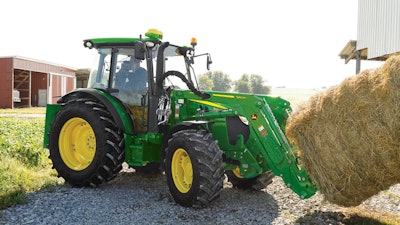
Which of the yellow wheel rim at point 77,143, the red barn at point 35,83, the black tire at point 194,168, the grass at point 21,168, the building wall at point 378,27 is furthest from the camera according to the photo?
the red barn at point 35,83

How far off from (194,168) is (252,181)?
161 centimetres

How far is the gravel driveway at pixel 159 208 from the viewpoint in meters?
5.46

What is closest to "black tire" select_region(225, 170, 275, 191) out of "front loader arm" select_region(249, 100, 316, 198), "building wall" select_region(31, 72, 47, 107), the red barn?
"front loader arm" select_region(249, 100, 316, 198)

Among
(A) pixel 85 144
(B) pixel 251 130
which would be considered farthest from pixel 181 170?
(A) pixel 85 144

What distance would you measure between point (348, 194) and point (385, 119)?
0.97 m

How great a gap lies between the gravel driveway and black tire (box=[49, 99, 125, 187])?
0.89ft

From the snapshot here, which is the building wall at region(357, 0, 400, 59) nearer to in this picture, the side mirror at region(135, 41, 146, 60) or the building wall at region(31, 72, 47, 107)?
the side mirror at region(135, 41, 146, 60)

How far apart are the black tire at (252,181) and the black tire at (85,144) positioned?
1.84 m

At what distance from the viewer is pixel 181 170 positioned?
245 inches

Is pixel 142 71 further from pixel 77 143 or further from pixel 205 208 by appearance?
pixel 205 208

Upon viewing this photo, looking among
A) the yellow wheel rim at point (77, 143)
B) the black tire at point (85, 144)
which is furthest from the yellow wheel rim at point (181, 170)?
the yellow wheel rim at point (77, 143)

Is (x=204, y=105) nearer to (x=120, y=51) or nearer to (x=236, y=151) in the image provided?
(x=236, y=151)

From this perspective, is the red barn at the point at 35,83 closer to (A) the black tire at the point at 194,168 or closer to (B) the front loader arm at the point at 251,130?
(B) the front loader arm at the point at 251,130

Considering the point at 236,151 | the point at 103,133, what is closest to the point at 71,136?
the point at 103,133
